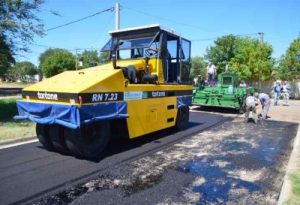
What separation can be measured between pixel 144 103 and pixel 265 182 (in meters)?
3.24

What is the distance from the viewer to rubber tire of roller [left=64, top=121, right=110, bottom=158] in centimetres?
621

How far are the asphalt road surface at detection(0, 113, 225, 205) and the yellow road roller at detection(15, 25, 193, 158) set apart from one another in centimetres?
33

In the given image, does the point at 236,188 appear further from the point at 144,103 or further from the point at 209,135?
the point at 209,135

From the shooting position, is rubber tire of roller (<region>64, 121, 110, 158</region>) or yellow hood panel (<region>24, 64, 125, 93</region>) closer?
yellow hood panel (<region>24, 64, 125, 93</region>)

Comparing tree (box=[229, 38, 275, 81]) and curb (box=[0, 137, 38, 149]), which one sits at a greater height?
tree (box=[229, 38, 275, 81])

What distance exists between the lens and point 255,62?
3797 centimetres

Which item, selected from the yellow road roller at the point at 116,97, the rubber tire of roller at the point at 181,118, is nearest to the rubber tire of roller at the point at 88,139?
the yellow road roller at the point at 116,97

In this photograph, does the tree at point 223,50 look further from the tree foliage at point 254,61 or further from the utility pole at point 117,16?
the utility pole at point 117,16

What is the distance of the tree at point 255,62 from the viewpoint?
3756 cm

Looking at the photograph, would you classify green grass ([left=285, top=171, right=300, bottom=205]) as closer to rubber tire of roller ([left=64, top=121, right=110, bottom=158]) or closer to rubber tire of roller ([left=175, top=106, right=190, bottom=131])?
rubber tire of roller ([left=64, top=121, right=110, bottom=158])

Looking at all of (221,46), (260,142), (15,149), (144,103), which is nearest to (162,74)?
(144,103)

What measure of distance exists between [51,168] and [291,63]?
34.1 metres

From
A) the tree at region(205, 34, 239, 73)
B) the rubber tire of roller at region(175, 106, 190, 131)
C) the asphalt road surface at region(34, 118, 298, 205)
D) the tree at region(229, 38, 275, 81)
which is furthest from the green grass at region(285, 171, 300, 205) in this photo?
the tree at region(205, 34, 239, 73)

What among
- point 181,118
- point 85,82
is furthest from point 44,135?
point 181,118
